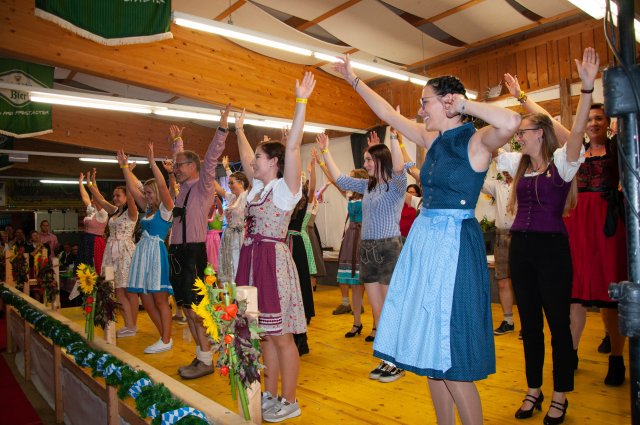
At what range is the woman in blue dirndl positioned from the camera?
1520 mm

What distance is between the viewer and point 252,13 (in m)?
6.23

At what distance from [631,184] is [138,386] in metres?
1.99

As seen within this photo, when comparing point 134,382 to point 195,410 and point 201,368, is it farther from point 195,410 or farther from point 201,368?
point 201,368

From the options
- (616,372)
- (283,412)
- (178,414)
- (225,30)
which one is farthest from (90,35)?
(616,372)

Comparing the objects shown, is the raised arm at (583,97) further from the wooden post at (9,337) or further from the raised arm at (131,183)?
the wooden post at (9,337)

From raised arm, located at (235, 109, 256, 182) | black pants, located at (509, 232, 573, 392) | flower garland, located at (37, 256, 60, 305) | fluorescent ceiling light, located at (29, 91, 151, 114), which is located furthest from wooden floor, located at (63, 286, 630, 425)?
fluorescent ceiling light, located at (29, 91, 151, 114)

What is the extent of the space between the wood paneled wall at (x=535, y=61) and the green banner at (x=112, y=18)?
16.7ft

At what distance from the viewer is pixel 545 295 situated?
7.26ft

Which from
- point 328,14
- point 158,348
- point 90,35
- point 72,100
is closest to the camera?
point 158,348

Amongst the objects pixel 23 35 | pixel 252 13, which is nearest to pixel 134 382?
pixel 23 35

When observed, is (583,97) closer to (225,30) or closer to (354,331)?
(354,331)

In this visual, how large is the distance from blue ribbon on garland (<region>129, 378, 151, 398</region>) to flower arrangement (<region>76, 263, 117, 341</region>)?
1389mm

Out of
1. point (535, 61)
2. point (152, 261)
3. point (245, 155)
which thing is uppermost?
point (535, 61)

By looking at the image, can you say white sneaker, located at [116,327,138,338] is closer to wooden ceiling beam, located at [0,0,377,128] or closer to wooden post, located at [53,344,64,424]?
wooden post, located at [53,344,64,424]
